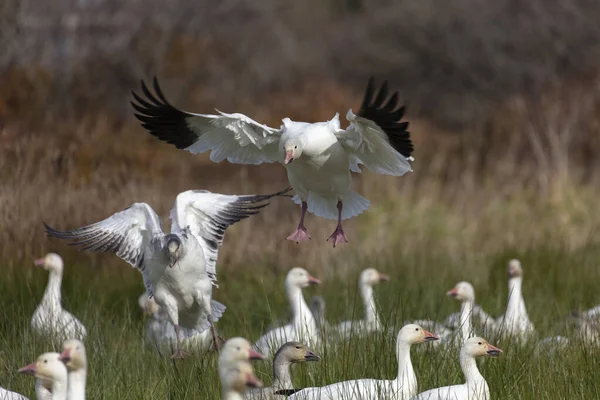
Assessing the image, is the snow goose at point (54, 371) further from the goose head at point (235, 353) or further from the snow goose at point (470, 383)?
the snow goose at point (470, 383)

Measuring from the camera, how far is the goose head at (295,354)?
6.07 meters

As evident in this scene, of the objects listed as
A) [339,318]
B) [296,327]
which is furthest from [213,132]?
[339,318]

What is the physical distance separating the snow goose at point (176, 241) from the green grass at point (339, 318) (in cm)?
36

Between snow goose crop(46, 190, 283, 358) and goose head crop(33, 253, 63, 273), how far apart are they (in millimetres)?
1325

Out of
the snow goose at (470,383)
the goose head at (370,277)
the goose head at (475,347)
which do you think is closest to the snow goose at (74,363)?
the snow goose at (470,383)

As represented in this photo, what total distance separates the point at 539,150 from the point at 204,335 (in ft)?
28.3

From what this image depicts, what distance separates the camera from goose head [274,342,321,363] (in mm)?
6066

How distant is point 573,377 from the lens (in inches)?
243

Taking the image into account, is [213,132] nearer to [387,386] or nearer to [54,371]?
[387,386]

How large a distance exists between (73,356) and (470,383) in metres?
1.97

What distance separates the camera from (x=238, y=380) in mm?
4879

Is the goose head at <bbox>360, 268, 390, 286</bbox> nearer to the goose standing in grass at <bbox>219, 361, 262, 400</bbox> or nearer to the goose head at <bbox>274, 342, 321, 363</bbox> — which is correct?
the goose head at <bbox>274, 342, 321, 363</bbox>

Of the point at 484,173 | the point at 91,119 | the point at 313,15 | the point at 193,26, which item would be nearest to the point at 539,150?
the point at 484,173

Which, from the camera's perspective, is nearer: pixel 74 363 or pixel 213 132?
pixel 74 363
